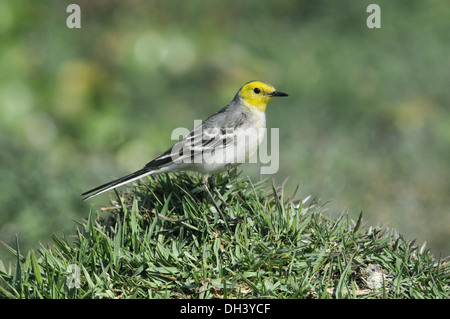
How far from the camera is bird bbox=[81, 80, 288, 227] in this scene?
3.60 metres

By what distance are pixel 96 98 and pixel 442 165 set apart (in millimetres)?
4394

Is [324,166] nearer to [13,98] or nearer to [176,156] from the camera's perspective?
[176,156]

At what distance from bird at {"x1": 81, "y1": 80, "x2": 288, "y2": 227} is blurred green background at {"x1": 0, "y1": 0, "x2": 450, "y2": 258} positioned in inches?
54.1

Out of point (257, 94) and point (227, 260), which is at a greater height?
point (257, 94)

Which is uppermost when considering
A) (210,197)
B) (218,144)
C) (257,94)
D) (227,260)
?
(257,94)

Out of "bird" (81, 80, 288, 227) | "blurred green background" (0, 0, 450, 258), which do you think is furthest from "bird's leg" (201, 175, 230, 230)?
"blurred green background" (0, 0, 450, 258)

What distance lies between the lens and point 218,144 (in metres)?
4.04

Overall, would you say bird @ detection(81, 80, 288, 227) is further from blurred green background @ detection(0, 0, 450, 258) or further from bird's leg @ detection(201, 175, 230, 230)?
blurred green background @ detection(0, 0, 450, 258)

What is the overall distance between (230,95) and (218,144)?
151 inches

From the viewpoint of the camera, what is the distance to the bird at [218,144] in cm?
360

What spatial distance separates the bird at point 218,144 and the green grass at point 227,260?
0.89 ft

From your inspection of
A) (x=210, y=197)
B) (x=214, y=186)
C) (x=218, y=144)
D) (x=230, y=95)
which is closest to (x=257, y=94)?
(x=218, y=144)

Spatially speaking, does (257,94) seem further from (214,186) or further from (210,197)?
(210,197)
